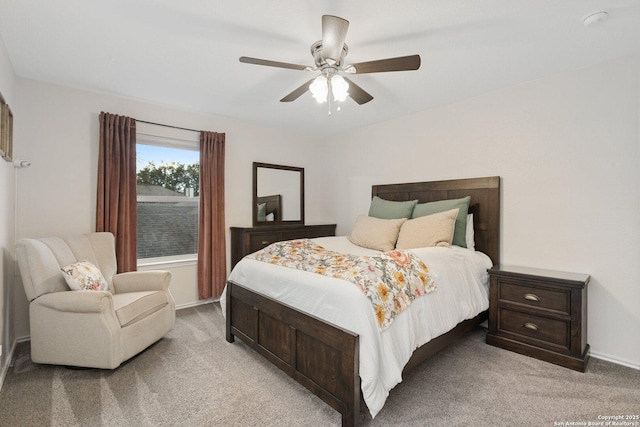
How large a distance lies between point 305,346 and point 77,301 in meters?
1.70

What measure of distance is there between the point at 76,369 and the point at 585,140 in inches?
176

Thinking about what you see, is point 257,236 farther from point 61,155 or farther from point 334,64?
point 334,64

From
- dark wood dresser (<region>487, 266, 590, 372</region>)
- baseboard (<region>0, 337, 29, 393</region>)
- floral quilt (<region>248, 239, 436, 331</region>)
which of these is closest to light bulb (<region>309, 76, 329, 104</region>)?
floral quilt (<region>248, 239, 436, 331</region>)

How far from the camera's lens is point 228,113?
3801mm

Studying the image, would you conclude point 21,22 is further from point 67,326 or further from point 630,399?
point 630,399

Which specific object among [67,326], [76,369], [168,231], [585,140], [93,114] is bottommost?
[76,369]

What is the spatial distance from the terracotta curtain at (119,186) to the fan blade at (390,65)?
2.60 metres

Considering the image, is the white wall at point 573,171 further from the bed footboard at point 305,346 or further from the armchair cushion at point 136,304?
the armchair cushion at point 136,304

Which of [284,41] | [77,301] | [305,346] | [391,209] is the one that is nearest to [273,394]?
[305,346]

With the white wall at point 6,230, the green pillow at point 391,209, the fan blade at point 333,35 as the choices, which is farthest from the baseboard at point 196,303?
the fan blade at point 333,35

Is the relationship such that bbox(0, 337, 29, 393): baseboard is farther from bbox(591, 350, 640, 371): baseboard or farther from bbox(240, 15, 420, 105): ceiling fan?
bbox(591, 350, 640, 371): baseboard

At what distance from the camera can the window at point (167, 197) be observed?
351cm

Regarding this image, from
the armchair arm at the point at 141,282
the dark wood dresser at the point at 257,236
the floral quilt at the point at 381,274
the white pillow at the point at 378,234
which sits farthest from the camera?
the dark wood dresser at the point at 257,236

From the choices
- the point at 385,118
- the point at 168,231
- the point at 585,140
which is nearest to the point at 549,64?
the point at 585,140
